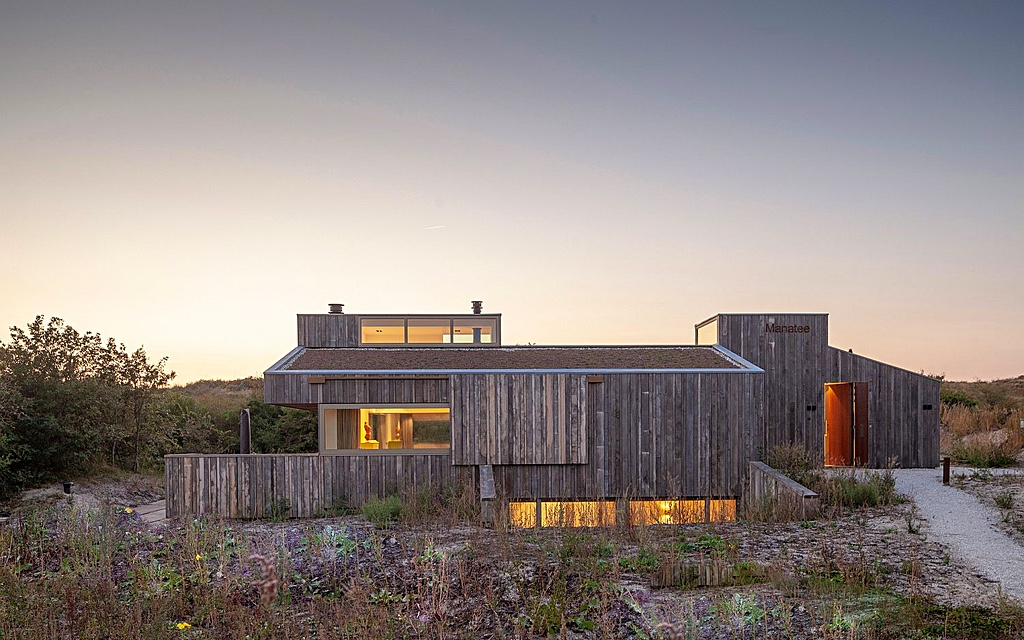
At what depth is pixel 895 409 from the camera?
→ 633 inches

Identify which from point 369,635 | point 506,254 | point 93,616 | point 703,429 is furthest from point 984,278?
point 93,616

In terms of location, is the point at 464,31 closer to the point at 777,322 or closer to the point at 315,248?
the point at 315,248

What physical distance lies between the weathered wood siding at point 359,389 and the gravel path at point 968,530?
830cm

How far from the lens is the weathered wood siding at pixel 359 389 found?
1310cm

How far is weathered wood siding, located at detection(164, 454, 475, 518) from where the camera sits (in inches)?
494

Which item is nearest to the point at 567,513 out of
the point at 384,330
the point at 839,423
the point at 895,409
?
the point at 384,330

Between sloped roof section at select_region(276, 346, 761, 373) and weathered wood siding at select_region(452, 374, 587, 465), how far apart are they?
37 cm

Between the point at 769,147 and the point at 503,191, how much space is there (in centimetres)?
648

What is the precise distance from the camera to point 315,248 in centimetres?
1797

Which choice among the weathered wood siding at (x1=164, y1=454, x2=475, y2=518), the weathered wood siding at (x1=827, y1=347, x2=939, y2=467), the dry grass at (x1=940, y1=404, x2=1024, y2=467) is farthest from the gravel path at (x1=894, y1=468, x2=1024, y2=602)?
the weathered wood siding at (x1=164, y1=454, x2=475, y2=518)

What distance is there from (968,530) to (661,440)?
5.35 m

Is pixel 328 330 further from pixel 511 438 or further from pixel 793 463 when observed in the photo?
pixel 793 463

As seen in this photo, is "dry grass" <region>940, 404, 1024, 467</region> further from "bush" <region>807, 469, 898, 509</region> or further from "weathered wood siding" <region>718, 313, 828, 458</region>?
"bush" <region>807, 469, 898, 509</region>

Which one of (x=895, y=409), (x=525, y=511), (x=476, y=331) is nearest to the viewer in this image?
(x=525, y=511)
